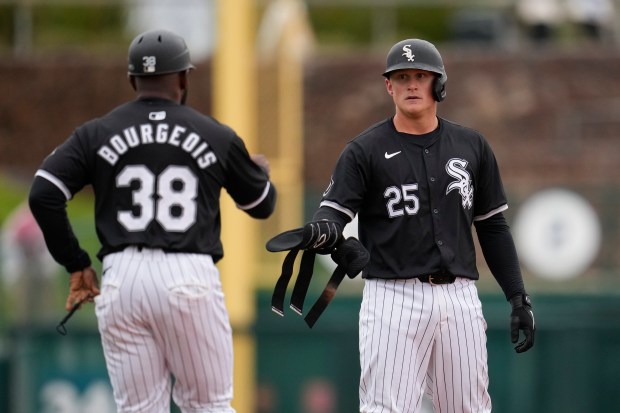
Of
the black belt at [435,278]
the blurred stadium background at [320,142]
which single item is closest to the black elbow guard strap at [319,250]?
the black belt at [435,278]

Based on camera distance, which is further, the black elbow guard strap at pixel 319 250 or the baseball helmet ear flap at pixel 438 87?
the baseball helmet ear flap at pixel 438 87

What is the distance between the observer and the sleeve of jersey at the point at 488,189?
604 cm

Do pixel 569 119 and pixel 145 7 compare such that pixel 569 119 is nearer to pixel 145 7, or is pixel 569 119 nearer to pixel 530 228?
pixel 530 228

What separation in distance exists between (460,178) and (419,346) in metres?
0.78

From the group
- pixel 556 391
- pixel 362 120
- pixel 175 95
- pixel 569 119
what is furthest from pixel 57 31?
pixel 175 95

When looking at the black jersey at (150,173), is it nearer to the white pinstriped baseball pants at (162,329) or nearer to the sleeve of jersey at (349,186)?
the white pinstriped baseball pants at (162,329)

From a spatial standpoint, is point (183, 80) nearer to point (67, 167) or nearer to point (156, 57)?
point (156, 57)

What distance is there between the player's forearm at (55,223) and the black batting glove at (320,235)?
4.15 feet

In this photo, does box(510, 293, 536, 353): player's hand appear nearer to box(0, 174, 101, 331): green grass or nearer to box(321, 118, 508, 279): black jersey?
box(321, 118, 508, 279): black jersey

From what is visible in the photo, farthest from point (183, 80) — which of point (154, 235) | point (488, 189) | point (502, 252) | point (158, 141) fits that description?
point (502, 252)

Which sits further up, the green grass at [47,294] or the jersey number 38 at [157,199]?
the jersey number 38 at [157,199]

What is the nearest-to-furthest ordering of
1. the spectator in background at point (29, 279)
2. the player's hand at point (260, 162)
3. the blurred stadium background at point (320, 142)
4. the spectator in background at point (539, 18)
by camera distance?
1. the player's hand at point (260, 162)
2. the blurred stadium background at point (320, 142)
3. the spectator in background at point (29, 279)
4. the spectator in background at point (539, 18)

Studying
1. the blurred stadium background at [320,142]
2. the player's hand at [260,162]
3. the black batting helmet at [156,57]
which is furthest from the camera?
the blurred stadium background at [320,142]

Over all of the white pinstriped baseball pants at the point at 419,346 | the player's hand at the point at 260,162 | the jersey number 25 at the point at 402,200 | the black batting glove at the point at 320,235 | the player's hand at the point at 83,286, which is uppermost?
the player's hand at the point at 260,162
